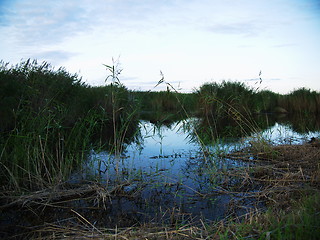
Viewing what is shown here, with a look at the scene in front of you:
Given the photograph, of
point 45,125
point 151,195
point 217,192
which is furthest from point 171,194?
point 45,125

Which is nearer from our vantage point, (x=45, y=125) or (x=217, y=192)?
(x=217, y=192)

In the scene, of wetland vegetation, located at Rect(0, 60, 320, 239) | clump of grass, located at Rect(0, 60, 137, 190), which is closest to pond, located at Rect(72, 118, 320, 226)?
wetland vegetation, located at Rect(0, 60, 320, 239)

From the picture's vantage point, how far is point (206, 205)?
9.73ft

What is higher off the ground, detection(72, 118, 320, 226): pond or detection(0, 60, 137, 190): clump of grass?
detection(0, 60, 137, 190): clump of grass

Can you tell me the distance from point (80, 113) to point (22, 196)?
19.2 feet

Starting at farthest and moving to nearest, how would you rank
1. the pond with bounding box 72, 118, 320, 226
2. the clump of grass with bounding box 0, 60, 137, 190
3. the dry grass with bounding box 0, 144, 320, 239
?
the clump of grass with bounding box 0, 60, 137, 190
the pond with bounding box 72, 118, 320, 226
the dry grass with bounding box 0, 144, 320, 239

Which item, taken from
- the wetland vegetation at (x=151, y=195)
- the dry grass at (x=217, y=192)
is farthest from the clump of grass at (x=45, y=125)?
the dry grass at (x=217, y=192)

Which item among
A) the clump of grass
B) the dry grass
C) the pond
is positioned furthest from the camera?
the clump of grass

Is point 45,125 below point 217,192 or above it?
above

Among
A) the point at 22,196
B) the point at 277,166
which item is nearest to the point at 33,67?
the point at 22,196

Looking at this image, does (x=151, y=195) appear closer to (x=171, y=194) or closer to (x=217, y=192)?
(x=171, y=194)

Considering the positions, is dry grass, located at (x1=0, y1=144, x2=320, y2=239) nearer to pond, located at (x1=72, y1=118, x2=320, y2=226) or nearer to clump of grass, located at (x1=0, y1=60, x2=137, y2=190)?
pond, located at (x1=72, y1=118, x2=320, y2=226)

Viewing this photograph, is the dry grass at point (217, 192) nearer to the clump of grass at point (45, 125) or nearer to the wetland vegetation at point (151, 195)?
the wetland vegetation at point (151, 195)

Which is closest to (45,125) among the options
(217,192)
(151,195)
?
(151,195)
